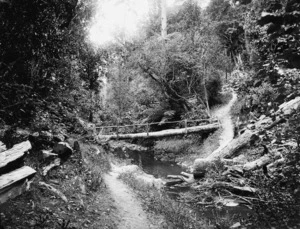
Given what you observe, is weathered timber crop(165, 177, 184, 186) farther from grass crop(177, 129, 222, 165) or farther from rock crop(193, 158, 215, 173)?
grass crop(177, 129, 222, 165)

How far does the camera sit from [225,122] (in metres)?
17.2

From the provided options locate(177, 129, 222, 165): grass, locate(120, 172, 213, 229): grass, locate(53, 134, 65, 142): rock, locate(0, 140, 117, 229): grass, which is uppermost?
locate(53, 134, 65, 142): rock

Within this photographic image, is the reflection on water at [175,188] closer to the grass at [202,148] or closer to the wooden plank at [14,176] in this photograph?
the grass at [202,148]

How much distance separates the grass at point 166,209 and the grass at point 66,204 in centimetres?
123

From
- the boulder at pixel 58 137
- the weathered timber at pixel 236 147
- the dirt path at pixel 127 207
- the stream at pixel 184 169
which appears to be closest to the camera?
the dirt path at pixel 127 207

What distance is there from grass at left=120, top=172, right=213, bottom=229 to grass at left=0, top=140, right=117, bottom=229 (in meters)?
1.23

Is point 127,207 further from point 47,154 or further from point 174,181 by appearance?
point 174,181

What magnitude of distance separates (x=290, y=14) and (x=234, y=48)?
23.2 metres

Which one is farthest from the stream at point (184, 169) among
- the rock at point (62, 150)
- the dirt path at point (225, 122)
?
the rock at point (62, 150)

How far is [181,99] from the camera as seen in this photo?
19.2 meters

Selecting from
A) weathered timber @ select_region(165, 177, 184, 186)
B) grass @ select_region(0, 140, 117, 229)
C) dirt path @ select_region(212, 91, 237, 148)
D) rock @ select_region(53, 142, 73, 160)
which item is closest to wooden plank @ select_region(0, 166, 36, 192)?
grass @ select_region(0, 140, 117, 229)

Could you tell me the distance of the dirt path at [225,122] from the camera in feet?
48.6

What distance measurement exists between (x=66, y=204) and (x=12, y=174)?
1.38 meters

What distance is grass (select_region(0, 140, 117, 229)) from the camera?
361cm
